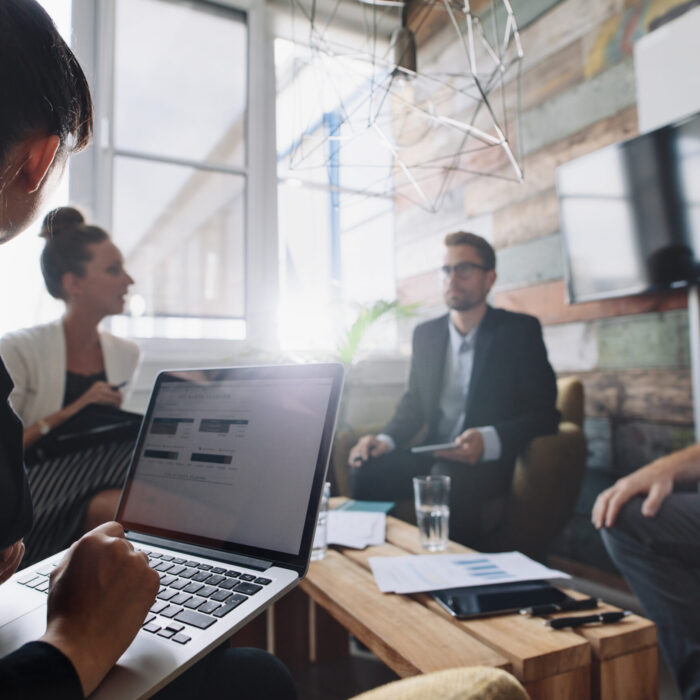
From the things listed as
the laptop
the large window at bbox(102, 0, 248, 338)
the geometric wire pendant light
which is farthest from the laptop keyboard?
the large window at bbox(102, 0, 248, 338)

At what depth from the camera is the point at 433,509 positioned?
1.26 m

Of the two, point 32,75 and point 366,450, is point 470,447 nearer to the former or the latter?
point 366,450

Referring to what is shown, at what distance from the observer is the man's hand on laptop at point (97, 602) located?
17.6 inches

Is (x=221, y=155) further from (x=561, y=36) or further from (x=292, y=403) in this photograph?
(x=292, y=403)

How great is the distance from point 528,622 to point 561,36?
7.97ft

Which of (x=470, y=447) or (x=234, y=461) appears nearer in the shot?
(x=234, y=461)

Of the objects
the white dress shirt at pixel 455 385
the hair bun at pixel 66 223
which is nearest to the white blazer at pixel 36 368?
the hair bun at pixel 66 223

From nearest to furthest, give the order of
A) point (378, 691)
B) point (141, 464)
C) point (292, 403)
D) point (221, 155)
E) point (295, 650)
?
point (378, 691) → point (292, 403) → point (141, 464) → point (295, 650) → point (221, 155)

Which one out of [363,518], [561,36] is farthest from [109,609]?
[561,36]

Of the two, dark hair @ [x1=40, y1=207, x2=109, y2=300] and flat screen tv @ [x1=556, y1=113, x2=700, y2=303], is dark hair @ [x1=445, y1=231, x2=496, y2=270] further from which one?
dark hair @ [x1=40, y1=207, x2=109, y2=300]

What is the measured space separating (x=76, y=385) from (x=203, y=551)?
1.54m

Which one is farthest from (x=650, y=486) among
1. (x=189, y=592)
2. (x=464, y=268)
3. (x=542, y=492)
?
(x=189, y=592)

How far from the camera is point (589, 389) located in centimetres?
232

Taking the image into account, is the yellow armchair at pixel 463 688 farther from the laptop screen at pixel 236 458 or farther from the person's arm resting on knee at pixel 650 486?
the person's arm resting on knee at pixel 650 486
